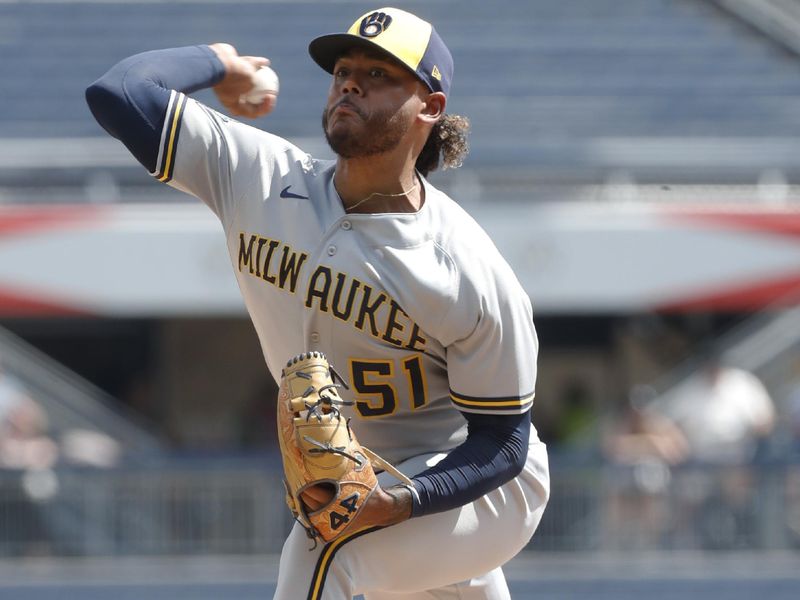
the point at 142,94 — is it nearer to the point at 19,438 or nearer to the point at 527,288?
the point at 19,438

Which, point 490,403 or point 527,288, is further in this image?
point 527,288

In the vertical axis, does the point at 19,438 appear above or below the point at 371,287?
below

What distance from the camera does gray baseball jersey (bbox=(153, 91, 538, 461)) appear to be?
2834mm

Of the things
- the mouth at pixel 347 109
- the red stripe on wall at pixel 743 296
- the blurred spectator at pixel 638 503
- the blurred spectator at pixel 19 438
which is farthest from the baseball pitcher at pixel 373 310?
the red stripe on wall at pixel 743 296

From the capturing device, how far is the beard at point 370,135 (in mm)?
2814

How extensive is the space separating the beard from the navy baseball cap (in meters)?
0.10

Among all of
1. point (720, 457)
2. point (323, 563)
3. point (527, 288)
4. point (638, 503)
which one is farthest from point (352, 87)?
point (527, 288)

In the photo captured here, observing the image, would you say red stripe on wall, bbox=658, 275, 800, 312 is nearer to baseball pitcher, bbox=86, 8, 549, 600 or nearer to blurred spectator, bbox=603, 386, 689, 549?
blurred spectator, bbox=603, 386, 689, 549

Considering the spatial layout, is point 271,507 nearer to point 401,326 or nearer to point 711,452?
point 711,452

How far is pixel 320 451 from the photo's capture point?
2678mm

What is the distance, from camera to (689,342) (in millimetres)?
10984

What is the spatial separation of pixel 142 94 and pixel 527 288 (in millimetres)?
6097

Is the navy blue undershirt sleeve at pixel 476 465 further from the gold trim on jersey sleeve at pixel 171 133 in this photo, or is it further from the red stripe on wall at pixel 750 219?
the red stripe on wall at pixel 750 219

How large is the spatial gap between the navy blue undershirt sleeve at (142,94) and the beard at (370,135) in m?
0.33
